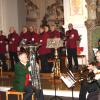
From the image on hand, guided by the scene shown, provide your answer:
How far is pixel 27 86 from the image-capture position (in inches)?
310

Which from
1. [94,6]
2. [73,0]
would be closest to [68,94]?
[94,6]

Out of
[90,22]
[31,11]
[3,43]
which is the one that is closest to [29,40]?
[3,43]

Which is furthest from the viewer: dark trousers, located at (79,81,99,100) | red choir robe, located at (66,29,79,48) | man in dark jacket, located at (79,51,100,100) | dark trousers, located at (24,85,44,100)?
red choir robe, located at (66,29,79,48)

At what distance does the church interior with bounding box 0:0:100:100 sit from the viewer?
31.4 feet

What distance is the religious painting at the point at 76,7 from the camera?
14234mm

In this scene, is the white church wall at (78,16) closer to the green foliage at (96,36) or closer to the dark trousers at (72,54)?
the green foliage at (96,36)

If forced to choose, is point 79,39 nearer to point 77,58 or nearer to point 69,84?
point 77,58

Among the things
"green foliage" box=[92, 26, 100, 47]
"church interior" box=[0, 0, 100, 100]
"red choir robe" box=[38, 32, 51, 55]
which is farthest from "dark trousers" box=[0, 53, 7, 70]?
"green foliage" box=[92, 26, 100, 47]

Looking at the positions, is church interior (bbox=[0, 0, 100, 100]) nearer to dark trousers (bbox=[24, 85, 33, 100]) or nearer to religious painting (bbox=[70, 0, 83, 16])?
religious painting (bbox=[70, 0, 83, 16])

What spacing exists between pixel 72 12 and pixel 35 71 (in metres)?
6.91

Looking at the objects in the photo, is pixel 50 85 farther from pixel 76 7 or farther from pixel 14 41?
pixel 76 7

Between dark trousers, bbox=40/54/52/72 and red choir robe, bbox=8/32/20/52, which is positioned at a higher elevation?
red choir robe, bbox=8/32/20/52

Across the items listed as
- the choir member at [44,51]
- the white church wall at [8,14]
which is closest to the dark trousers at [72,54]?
the choir member at [44,51]

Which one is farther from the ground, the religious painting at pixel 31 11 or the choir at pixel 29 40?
the religious painting at pixel 31 11
